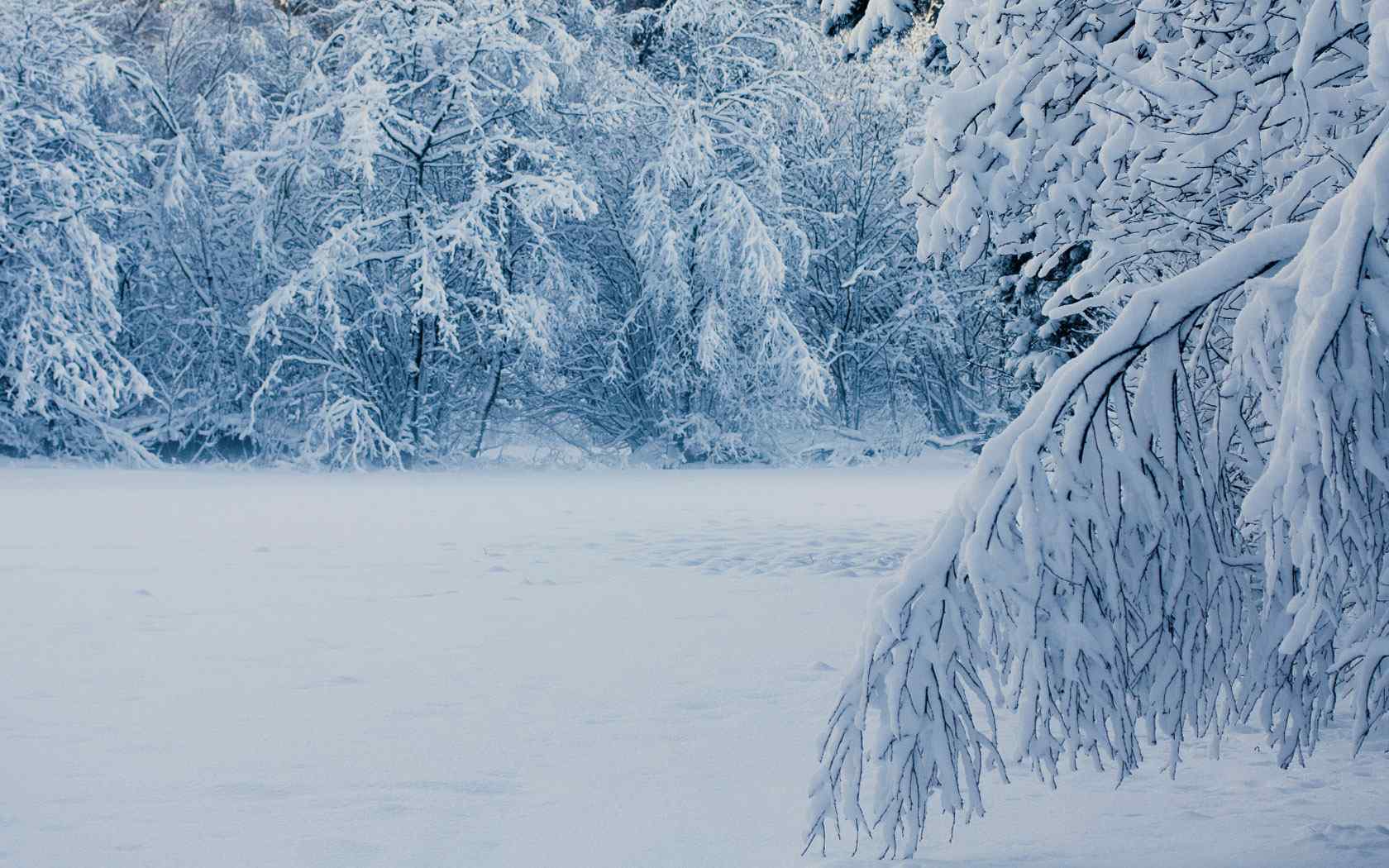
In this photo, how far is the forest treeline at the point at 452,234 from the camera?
18.7m

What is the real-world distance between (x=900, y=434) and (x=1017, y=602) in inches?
817

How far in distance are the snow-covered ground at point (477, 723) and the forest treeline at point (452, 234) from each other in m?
9.51

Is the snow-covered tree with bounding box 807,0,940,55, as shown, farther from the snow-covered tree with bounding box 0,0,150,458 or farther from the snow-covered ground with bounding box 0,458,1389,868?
the snow-covered tree with bounding box 0,0,150,458

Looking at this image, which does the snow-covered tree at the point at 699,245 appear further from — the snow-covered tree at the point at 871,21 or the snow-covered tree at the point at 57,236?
the snow-covered tree at the point at 871,21

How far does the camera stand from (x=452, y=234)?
1862 centimetres

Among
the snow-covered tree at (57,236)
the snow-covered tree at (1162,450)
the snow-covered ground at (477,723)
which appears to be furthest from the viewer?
the snow-covered tree at (57,236)

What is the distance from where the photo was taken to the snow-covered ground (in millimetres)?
3494

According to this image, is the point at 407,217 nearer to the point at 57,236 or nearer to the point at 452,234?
the point at 452,234

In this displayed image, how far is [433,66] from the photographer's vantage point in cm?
1953

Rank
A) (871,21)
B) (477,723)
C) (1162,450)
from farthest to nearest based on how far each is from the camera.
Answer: (871,21), (477,723), (1162,450)

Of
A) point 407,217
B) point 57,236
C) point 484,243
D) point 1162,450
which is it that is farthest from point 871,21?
point 57,236

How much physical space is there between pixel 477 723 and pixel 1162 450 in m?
2.63

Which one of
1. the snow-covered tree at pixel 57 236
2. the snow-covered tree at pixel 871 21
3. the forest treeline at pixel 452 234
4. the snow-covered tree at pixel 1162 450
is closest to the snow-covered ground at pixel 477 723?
the snow-covered tree at pixel 1162 450

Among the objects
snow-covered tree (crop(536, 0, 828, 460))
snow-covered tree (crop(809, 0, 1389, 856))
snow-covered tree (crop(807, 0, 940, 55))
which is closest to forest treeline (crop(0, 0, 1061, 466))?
snow-covered tree (crop(536, 0, 828, 460))
